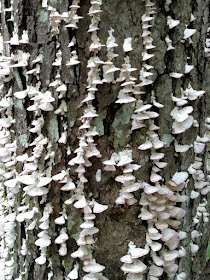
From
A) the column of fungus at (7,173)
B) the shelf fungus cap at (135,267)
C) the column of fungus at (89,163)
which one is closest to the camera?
the column of fungus at (89,163)

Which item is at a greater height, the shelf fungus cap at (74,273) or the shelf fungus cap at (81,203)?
the shelf fungus cap at (81,203)

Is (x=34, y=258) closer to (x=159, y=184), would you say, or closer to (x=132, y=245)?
(x=132, y=245)

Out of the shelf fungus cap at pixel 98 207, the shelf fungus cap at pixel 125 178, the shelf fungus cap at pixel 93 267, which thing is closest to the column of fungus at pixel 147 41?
the shelf fungus cap at pixel 125 178

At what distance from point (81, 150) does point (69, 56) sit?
40 cm

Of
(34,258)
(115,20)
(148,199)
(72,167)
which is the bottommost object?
(34,258)

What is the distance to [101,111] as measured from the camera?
1.54 meters

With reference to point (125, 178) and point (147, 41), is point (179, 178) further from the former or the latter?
point (147, 41)

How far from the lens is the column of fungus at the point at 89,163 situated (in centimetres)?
147

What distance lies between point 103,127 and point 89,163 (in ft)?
0.55

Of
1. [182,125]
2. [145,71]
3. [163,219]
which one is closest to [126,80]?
[145,71]

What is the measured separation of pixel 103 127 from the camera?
1.55 metres

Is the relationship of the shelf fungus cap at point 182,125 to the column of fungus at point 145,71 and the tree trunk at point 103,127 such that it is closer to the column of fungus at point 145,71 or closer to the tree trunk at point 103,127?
the tree trunk at point 103,127

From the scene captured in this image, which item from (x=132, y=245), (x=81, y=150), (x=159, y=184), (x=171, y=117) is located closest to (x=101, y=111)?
(x=81, y=150)

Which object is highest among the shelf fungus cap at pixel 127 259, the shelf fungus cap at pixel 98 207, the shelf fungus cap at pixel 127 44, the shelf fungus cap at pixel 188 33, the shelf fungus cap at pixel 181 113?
the shelf fungus cap at pixel 188 33
